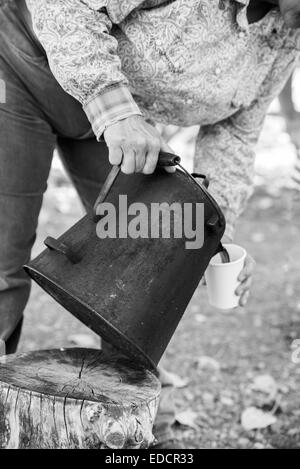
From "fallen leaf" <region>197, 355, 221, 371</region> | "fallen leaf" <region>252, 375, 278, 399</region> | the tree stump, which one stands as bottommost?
"fallen leaf" <region>197, 355, 221, 371</region>

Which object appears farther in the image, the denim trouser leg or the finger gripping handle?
the denim trouser leg

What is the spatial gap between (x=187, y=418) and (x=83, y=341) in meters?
0.75

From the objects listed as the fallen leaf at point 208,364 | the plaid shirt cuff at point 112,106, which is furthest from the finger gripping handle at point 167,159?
the fallen leaf at point 208,364

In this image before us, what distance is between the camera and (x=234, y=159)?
2.28 meters

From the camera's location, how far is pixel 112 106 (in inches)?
67.4

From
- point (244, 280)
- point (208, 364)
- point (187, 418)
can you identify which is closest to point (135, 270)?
point (244, 280)

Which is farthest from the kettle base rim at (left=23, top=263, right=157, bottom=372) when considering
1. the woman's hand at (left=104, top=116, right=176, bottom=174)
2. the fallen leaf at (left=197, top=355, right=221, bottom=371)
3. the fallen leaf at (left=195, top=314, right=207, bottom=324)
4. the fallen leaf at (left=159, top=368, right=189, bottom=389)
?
the fallen leaf at (left=195, top=314, right=207, bottom=324)

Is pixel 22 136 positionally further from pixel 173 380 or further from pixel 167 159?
pixel 173 380

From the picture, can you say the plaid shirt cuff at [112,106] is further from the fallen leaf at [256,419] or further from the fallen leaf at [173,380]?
the fallen leaf at [256,419]

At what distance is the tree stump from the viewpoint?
1664 mm

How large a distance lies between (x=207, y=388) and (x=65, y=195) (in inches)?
104

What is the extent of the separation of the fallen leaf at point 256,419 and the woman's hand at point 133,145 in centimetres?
136

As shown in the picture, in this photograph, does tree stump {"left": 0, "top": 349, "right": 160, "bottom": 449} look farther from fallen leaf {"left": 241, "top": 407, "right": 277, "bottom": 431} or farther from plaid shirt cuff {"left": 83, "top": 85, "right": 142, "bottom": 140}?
fallen leaf {"left": 241, "top": 407, "right": 277, "bottom": 431}

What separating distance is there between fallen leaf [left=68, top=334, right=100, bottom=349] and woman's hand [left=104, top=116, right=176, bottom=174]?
1722mm
